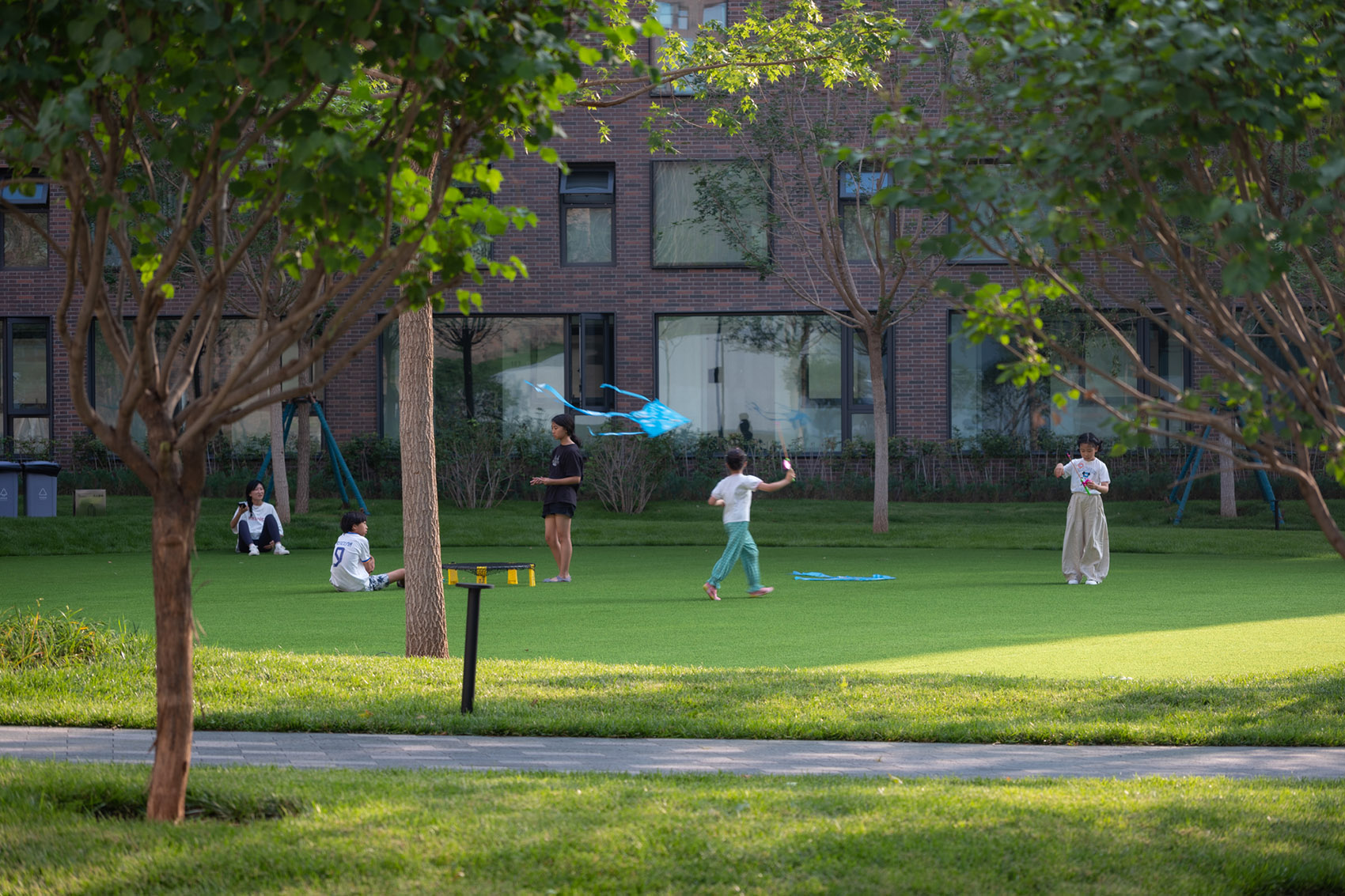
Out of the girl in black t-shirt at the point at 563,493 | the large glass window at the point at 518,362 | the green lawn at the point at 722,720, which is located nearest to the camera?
the green lawn at the point at 722,720

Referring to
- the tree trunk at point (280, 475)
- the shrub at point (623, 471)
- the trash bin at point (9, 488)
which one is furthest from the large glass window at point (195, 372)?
the shrub at point (623, 471)

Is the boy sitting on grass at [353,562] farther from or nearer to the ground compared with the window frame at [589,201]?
nearer to the ground

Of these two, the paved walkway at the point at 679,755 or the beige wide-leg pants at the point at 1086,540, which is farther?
the beige wide-leg pants at the point at 1086,540

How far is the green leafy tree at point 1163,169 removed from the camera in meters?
3.94

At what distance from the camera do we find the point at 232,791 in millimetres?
5754

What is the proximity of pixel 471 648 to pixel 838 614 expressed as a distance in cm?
594

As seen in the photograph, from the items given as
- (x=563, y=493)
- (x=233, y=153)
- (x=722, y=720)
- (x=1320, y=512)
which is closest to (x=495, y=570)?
(x=563, y=493)

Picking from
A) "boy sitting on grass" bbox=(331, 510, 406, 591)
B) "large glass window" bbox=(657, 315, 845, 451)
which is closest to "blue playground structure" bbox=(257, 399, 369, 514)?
"large glass window" bbox=(657, 315, 845, 451)

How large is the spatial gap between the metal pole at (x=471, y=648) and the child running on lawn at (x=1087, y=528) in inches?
400

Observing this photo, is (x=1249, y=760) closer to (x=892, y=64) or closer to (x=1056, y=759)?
(x=1056, y=759)

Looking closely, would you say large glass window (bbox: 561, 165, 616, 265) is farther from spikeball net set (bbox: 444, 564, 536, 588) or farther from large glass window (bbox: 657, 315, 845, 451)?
spikeball net set (bbox: 444, 564, 536, 588)

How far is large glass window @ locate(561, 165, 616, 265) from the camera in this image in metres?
29.8

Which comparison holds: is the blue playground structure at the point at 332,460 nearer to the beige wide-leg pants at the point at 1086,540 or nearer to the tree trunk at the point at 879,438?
the tree trunk at the point at 879,438

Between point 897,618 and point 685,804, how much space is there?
24.5 feet
